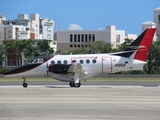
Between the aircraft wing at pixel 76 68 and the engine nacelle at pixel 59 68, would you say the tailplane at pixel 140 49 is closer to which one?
the aircraft wing at pixel 76 68

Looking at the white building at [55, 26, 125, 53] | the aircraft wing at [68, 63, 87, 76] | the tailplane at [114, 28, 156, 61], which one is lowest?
the aircraft wing at [68, 63, 87, 76]

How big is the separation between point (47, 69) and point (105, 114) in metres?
20.0

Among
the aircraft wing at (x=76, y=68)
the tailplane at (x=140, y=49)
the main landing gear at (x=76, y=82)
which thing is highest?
the tailplane at (x=140, y=49)

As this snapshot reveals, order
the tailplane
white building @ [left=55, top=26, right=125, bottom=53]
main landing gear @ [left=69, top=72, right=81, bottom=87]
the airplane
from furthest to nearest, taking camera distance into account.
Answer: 1. white building @ [left=55, top=26, right=125, bottom=53]
2. the tailplane
3. the airplane
4. main landing gear @ [left=69, top=72, right=81, bottom=87]

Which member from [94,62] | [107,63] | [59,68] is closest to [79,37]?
[94,62]

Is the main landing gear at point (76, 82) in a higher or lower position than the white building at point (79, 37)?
lower

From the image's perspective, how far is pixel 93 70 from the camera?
36375mm

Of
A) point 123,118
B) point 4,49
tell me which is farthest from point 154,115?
point 4,49

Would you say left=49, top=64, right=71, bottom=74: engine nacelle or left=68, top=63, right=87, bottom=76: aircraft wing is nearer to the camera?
left=68, top=63, right=87, bottom=76: aircraft wing

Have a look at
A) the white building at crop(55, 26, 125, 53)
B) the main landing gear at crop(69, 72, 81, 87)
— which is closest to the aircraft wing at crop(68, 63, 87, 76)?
the main landing gear at crop(69, 72, 81, 87)

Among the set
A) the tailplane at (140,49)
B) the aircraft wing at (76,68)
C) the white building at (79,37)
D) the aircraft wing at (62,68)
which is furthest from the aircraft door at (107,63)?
the white building at (79,37)

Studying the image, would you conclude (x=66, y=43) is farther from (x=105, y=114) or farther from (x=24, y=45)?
(x=105, y=114)

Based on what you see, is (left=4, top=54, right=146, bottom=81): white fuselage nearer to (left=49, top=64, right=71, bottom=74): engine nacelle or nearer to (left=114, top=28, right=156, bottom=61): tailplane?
(left=114, top=28, right=156, bottom=61): tailplane

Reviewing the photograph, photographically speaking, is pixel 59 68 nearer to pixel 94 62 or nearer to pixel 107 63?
pixel 94 62
